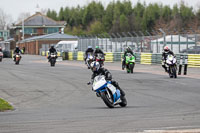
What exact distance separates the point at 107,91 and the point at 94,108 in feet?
1.85

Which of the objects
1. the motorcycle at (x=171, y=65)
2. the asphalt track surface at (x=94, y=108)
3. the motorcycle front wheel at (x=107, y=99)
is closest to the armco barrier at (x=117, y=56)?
the motorcycle at (x=171, y=65)

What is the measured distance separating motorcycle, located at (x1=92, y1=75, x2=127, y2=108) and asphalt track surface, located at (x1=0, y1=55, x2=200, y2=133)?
0.82 feet

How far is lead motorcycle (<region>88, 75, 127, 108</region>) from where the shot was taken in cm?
1260

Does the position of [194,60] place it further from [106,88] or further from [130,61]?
[106,88]

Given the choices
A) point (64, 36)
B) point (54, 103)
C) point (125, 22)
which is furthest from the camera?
point (125, 22)

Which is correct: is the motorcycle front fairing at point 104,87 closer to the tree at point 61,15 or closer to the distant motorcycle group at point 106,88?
the distant motorcycle group at point 106,88

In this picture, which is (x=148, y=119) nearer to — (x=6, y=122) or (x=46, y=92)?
(x=6, y=122)

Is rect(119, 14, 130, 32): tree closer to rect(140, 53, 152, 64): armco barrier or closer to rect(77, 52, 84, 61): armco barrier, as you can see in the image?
rect(77, 52, 84, 61): armco barrier

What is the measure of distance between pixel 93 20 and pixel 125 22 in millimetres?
28794

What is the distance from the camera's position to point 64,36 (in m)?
83.1

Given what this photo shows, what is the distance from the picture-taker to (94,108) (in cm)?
1291

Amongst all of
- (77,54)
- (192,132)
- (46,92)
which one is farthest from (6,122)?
(77,54)

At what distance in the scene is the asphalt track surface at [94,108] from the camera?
901 cm

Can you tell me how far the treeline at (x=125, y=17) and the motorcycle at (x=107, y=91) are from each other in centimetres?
7542
